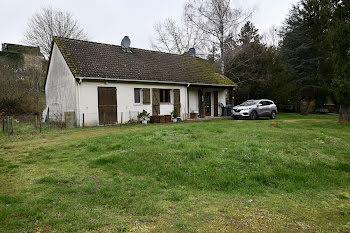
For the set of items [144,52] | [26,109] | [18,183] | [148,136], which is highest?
[144,52]

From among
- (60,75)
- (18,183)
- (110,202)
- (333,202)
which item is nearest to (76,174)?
(18,183)

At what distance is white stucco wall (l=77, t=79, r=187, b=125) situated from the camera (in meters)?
14.6

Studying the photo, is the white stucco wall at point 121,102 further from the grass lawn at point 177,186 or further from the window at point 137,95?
the grass lawn at point 177,186

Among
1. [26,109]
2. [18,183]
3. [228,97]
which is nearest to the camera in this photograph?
[18,183]

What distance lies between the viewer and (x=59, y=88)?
1652 centimetres

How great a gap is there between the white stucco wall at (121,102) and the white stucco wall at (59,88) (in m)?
0.74

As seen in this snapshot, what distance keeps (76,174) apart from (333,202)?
5.17 m

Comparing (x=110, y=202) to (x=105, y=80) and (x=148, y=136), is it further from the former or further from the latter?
(x=105, y=80)

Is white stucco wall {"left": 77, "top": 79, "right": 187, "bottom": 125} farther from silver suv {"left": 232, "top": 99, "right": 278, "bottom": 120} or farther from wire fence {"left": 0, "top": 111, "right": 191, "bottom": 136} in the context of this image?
silver suv {"left": 232, "top": 99, "right": 278, "bottom": 120}

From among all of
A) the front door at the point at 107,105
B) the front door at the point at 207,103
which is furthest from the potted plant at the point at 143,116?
the front door at the point at 207,103

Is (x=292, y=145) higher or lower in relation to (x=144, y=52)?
lower

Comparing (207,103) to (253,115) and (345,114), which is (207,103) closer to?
(253,115)

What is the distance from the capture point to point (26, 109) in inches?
780

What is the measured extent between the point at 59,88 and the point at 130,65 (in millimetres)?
5121
